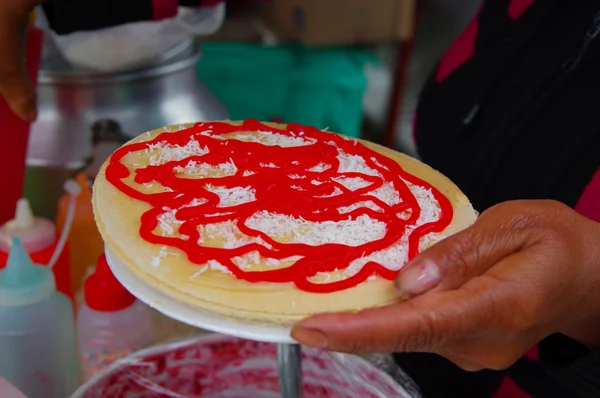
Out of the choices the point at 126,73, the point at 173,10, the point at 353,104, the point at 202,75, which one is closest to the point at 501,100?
the point at 173,10

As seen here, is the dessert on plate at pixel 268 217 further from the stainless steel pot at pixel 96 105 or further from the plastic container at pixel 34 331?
the stainless steel pot at pixel 96 105

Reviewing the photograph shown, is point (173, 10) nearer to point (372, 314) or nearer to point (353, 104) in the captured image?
point (372, 314)

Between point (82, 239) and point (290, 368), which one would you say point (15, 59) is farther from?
point (290, 368)

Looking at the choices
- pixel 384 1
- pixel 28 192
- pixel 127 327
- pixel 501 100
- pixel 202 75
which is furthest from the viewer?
pixel 384 1

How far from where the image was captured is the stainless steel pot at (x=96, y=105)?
90 centimetres

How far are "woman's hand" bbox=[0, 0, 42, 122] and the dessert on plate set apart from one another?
231 mm

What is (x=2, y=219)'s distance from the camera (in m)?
0.79

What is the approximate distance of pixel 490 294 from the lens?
424mm

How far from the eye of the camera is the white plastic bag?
87 cm

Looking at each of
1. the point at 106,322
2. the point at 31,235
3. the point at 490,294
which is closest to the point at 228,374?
the point at 106,322

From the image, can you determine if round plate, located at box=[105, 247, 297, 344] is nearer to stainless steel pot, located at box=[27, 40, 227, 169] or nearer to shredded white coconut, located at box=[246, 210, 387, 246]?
shredded white coconut, located at box=[246, 210, 387, 246]

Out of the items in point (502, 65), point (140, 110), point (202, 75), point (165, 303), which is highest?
point (502, 65)

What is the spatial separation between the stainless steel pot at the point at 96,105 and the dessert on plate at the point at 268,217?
1.07ft

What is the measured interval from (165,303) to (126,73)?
603 millimetres
